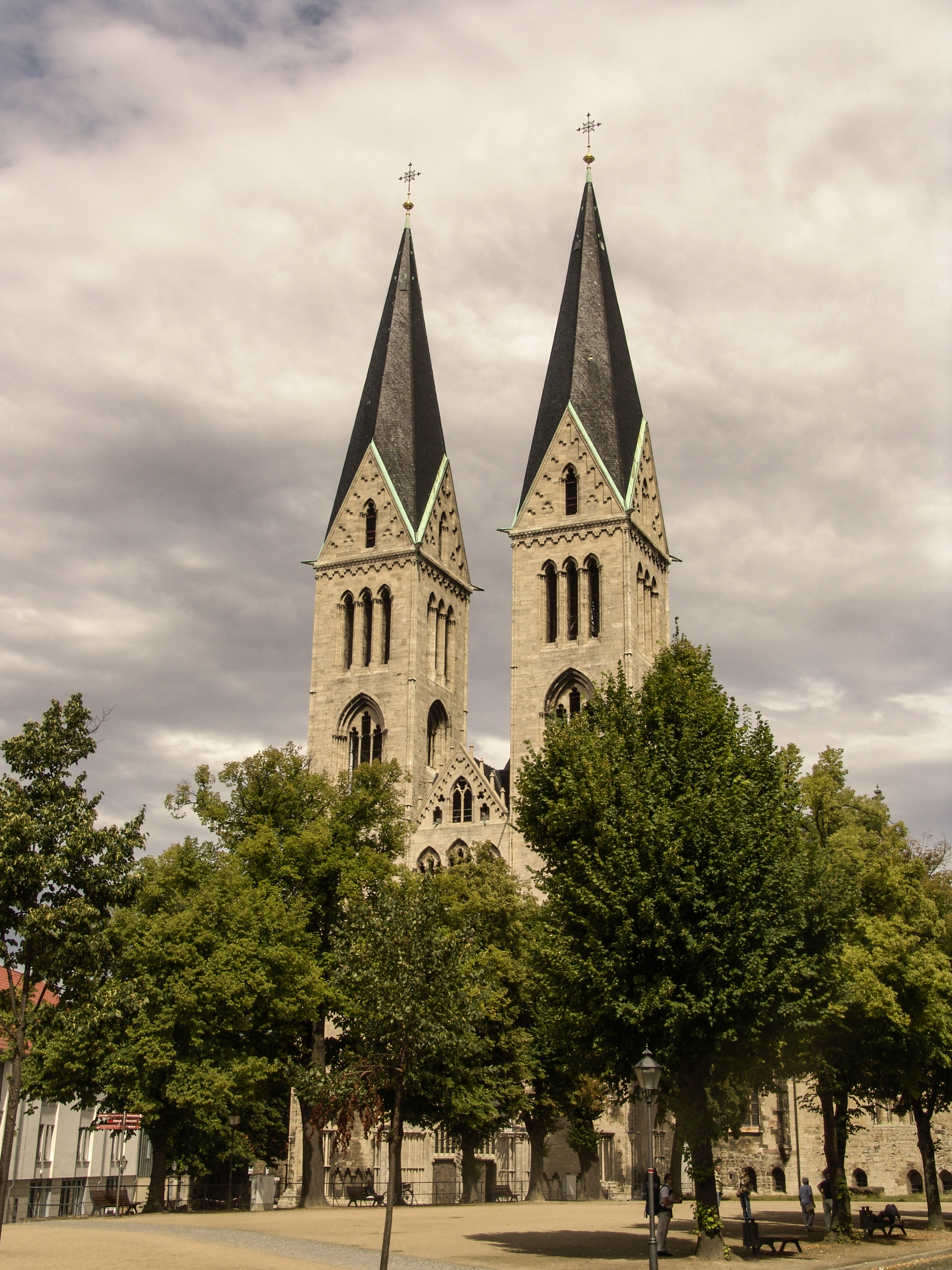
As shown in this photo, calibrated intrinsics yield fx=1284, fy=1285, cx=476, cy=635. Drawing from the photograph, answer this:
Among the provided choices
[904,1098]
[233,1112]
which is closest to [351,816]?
[233,1112]

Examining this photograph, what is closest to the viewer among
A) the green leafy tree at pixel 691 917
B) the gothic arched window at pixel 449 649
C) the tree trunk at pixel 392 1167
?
the tree trunk at pixel 392 1167

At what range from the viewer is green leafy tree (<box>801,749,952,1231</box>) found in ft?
83.8

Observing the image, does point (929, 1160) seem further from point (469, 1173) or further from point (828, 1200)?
point (469, 1173)

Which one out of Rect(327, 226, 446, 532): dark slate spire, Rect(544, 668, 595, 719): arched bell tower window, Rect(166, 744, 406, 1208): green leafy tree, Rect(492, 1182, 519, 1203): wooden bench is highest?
Rect(327, 226, 446, 532): dark slate spire

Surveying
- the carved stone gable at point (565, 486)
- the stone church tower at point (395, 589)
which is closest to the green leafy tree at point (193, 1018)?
the stone church tower at point (395, 589)

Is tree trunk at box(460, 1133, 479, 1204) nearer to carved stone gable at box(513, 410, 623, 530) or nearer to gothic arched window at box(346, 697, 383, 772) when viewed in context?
gothic arched window at box(346, 697, 383, 772)

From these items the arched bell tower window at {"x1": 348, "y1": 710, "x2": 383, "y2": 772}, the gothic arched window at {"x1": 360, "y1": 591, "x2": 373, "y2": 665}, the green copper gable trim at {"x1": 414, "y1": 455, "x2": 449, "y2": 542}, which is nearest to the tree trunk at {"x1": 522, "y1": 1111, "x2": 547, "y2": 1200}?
the arched bell tower window at {"x1": 348, "y1": 710, "x2": 383, "y2": 772}

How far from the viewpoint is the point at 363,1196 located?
40.4 m

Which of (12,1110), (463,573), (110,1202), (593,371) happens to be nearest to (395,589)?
(463,573)

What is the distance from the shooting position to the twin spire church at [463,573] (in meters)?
58.8

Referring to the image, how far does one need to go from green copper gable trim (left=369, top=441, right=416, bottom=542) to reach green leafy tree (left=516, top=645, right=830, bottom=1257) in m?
38.8

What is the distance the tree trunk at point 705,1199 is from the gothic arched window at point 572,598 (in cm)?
3793

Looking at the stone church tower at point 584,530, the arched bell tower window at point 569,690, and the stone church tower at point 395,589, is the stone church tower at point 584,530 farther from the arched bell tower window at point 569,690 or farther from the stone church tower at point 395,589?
the stone church tower at point 395,589

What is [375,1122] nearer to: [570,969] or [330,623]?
[570,969]
